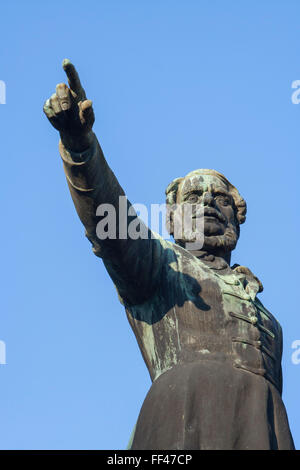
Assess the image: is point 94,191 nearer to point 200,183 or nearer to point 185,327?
point 185,327

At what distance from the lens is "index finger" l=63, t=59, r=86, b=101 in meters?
10.1

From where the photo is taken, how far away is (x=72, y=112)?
1022 centimetres

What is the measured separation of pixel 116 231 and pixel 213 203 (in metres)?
1.81

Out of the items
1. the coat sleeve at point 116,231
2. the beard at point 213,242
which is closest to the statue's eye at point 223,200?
the beard at point 213,242

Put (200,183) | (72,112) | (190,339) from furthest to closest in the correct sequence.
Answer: (200,183)
(190,339)
(72,112)

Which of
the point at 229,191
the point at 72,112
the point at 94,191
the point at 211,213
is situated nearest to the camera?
the point at 72,112

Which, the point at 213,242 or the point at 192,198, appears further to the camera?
the point at 192,198

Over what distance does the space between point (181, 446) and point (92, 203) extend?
6.86 feet

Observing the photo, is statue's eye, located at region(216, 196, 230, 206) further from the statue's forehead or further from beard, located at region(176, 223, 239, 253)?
beard, located at region(176, 223, 239, 253)

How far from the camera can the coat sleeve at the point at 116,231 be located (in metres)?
10.5

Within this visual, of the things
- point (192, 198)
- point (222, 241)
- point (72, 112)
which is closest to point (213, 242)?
point (222, 241)

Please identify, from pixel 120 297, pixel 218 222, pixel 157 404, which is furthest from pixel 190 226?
Answer: pixel 157 404

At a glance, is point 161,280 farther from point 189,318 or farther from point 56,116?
point 56,116

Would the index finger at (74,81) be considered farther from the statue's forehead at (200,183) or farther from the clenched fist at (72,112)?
the statue's forehead at (200,183)
